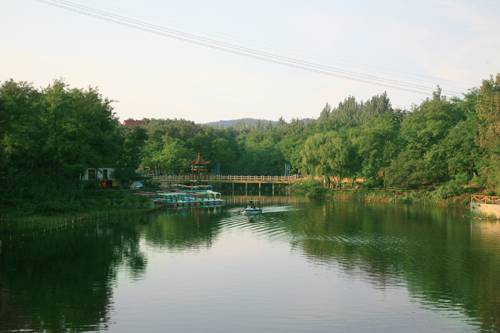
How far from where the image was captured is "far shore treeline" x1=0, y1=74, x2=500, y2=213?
1580 inches

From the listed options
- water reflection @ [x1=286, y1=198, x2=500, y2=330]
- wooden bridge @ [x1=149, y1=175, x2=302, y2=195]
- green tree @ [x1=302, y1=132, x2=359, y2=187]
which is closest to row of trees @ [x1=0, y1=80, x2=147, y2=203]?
water reflection @ [x1=286, y1=198, x2=500, y2=330]

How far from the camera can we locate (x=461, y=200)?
55844mm

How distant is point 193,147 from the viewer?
10619 cm

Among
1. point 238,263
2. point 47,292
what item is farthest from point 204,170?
point 47,292

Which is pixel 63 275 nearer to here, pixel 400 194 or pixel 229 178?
pixel 400 194

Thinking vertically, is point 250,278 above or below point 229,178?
below

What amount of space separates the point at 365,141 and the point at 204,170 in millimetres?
37200

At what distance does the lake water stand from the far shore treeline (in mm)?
8399

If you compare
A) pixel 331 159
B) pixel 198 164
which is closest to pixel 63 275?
pixel 331 159

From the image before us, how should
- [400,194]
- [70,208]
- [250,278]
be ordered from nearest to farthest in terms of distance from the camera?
1. [250,278]
2. [70,208]
3. [400,194]

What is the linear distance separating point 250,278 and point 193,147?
281ft

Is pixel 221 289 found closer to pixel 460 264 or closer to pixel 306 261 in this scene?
pixel 306 261

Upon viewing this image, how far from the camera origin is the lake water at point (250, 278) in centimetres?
1571

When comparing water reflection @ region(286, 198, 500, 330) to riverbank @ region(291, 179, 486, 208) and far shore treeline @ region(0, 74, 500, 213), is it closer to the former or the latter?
riverbank @ region(291, 179, 486, 208)
